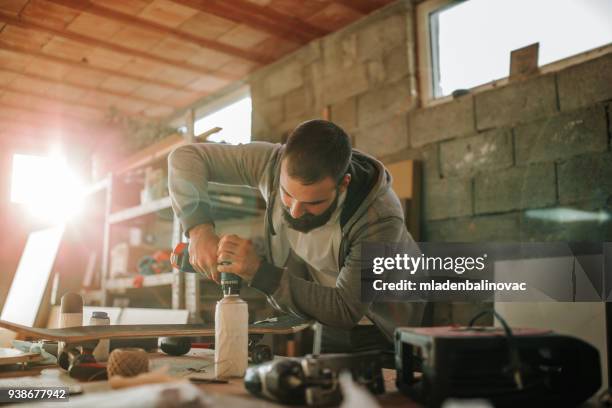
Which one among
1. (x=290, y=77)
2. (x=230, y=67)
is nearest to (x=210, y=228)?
(x=290, y=77)

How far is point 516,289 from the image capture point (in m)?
1.76

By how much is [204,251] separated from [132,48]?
2.27 meters

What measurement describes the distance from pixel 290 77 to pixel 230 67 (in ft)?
1.53

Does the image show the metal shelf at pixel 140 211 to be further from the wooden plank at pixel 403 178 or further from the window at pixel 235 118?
the wooden plank at pixel 403 178

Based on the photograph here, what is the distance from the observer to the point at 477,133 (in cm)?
231

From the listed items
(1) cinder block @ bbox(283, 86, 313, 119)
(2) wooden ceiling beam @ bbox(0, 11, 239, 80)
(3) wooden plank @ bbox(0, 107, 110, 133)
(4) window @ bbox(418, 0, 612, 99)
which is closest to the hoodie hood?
(4) window @ bbox(418, 0, 612, 99)

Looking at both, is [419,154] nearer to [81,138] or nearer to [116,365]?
[116,365]

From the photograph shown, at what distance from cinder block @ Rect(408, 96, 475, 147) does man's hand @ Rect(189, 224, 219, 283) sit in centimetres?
140

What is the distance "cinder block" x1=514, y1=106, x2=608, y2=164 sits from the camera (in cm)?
193

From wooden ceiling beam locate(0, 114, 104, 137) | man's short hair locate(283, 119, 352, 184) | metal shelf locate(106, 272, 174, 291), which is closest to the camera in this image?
man's short hair locate(283, 119, 352, 184)

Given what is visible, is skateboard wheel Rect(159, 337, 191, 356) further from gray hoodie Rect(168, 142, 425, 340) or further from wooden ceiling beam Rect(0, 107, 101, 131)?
wooden ceiling beam Rect(0, 107, 101, 131)

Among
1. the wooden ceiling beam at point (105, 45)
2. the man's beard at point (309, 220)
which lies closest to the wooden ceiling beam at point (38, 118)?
the wooden ceiling beam at point (105, 45)

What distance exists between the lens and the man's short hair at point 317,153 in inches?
51.3

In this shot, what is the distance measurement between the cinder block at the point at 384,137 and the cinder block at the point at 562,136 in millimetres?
606
